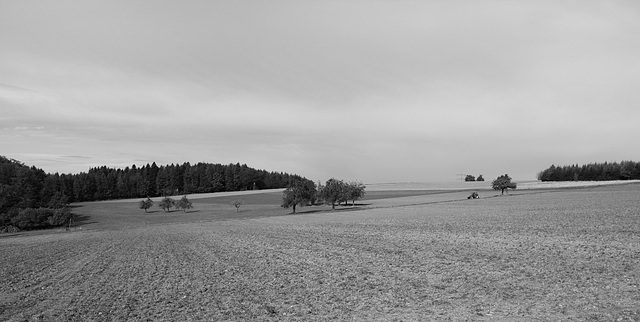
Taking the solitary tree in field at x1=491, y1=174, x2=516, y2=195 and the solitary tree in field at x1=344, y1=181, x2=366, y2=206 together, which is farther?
the solitary tree in field at x1=491, y1=174, x2=516, y2=195

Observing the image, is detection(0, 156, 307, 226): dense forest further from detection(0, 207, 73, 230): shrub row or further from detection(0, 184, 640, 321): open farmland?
detection(0, 184, 640, 321): open farmland

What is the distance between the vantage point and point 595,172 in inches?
6383

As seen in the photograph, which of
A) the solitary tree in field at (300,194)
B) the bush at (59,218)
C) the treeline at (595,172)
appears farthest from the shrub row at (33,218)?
the treeline at (595,172)

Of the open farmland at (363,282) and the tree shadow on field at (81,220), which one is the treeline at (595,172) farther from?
the tree shadow on field at (81,220)

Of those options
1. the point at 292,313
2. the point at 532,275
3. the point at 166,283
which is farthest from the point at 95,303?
the point at 532,275

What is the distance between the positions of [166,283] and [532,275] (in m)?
13.6

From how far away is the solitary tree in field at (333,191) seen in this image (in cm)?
9050

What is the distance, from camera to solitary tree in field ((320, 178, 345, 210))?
9050 centimetres

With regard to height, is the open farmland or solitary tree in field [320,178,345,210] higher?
solitary tree in field [320,178,345,210]

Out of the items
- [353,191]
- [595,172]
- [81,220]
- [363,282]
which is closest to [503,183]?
[353,191]

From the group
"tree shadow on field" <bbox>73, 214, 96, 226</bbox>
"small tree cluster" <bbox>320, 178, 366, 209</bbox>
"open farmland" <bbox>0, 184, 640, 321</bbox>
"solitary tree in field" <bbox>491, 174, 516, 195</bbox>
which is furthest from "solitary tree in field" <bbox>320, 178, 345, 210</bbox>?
"open farmland" <bbox>0, 184, 640, 321</bbox>

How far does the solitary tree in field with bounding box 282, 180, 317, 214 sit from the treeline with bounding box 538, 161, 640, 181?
121m

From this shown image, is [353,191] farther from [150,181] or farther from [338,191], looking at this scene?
[150,181]

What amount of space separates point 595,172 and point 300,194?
136 m
